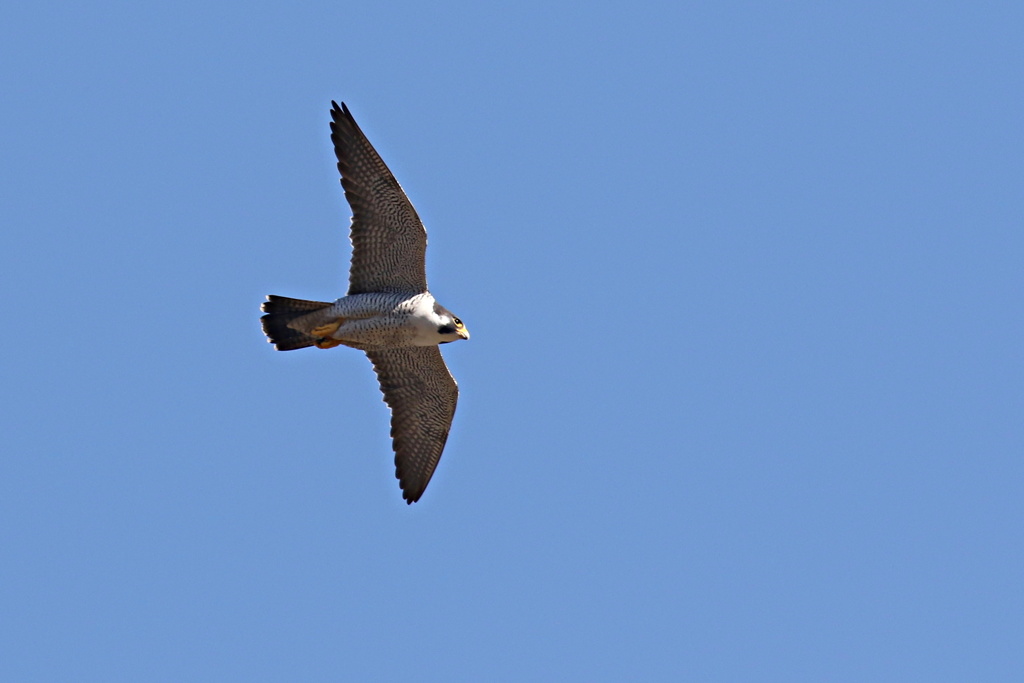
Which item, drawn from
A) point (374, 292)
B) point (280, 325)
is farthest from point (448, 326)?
A: point (280, 325)

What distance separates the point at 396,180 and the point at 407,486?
3809 mm

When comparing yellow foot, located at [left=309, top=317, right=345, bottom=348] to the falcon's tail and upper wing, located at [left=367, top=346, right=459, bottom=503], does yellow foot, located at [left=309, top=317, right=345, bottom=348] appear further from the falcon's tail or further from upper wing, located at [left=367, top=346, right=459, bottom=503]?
upper wing, located at [left=367, top=346, right=459, bottom=503]

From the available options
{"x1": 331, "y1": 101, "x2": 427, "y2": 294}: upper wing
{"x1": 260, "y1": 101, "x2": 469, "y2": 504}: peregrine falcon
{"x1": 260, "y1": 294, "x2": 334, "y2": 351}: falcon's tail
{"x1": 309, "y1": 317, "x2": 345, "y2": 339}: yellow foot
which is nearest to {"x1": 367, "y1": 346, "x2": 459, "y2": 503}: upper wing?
{"x1": 260, "y1": 101, "x2": 469, "y2": 504}: peregrine falcon

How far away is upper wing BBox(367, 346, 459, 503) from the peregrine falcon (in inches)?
7.6

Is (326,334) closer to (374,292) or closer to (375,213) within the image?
(374,292)

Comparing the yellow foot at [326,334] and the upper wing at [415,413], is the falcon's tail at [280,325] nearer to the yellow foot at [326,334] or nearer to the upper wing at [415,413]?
the yellow foot at [326,334]

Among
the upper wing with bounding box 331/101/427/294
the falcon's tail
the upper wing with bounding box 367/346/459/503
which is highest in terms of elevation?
the upper wing with bounding box 331/101/427/294

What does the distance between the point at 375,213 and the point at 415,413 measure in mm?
2700

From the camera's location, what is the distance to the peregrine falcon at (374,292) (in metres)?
14.7

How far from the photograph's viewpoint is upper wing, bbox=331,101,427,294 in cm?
1461

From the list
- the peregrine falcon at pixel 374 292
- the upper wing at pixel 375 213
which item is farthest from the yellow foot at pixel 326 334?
the upper wing at pixel 375 213

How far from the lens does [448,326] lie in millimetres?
14766

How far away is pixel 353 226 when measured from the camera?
14.8 meters

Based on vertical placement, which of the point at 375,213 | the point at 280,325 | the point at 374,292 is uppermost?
the point at 375,213
